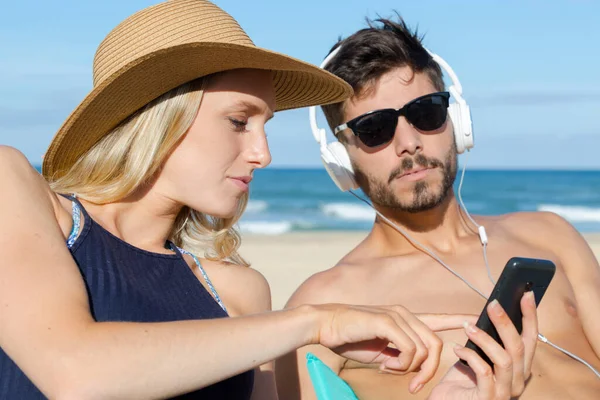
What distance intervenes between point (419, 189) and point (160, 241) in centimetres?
148

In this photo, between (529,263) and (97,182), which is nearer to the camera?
(529,263)

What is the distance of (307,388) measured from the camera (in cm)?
360

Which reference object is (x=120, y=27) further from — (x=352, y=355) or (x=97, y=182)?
(x=352, y=355)

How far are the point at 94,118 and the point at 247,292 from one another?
2.98 feet

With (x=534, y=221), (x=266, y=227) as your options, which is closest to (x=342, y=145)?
(x=534, y=221)

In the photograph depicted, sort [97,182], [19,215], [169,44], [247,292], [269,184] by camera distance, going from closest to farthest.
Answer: [19,215], [169,44], [97,182], [247,292], [269,184]

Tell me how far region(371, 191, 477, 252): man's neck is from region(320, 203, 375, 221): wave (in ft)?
74.0

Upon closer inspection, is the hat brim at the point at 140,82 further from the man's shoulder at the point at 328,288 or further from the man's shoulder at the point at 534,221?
the man's shoulder at the point at 534,221

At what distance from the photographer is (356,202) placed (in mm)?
30359

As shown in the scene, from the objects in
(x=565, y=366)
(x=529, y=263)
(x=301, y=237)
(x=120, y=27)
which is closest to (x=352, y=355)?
(x=529, y=263)

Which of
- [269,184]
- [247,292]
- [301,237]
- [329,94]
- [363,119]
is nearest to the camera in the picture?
[247,292]

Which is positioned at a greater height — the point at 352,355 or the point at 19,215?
the point at 19,215

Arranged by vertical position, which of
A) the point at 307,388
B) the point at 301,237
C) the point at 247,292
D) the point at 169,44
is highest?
the point at 169,44

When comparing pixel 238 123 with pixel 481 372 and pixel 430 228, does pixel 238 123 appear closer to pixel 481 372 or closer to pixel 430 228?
pixel 481 372
